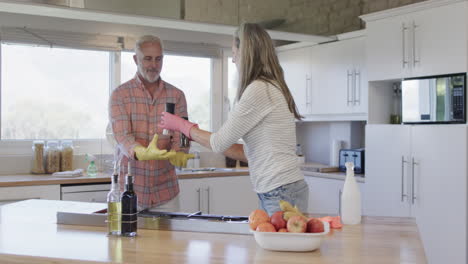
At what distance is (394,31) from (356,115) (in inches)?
32.6

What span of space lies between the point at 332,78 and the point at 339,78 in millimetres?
89

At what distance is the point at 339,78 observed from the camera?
469 cm

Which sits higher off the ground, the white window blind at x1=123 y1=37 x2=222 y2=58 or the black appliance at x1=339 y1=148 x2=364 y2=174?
the white window blind at x1=123 y1=37 x2=222 y2=58

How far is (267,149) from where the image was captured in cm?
220

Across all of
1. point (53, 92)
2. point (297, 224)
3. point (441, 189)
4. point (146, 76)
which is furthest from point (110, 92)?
point (297, 224)

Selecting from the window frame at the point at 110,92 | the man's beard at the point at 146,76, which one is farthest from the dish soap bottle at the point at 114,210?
the window frame at the point at 110,92

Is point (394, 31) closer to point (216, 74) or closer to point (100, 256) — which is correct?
point (216, 74)

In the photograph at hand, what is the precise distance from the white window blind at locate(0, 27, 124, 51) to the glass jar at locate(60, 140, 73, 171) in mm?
831

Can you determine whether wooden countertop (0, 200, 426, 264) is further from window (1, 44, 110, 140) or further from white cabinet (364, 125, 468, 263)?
window (1, 44, 110, 140)

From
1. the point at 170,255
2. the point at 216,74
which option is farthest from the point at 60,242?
the point at 216,74

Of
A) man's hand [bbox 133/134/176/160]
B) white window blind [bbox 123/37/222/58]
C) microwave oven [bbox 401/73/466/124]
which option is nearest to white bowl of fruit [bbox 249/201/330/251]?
man's hand [bbox 133/134/176/160]

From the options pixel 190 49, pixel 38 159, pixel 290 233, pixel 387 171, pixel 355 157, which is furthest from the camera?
pixel 190 49

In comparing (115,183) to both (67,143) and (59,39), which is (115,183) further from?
(59,39)

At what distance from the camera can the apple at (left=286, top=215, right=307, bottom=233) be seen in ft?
5.55
